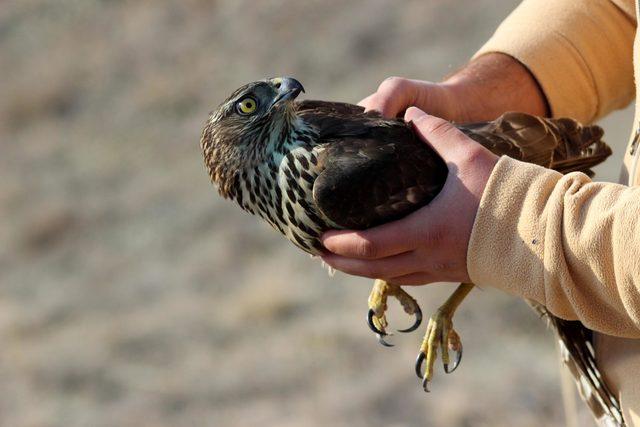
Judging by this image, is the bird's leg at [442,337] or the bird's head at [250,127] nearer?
the bird's head at [250,127]

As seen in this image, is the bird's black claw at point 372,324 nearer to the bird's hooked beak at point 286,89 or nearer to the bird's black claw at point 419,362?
the bird's black claw at point 419,362

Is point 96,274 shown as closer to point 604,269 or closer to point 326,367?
point 326,367

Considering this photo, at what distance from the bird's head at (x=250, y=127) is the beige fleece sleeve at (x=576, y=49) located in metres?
0.82

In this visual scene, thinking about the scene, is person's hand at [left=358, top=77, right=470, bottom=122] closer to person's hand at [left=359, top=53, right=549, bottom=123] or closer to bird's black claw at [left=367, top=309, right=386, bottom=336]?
person's hand at [left=359, top=53, right=549, bottom=123]

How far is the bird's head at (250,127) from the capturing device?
3486 mm

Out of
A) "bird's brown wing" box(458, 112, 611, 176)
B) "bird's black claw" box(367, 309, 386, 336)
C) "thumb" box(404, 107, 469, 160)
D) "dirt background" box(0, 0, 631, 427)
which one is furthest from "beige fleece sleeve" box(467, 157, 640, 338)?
"dirt background" box(0, 0, 631, 427)

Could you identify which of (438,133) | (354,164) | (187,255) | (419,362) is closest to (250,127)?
(354,164)

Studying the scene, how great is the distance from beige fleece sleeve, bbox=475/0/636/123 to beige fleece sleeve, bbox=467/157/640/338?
1.00 meters

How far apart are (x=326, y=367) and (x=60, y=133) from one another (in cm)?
877

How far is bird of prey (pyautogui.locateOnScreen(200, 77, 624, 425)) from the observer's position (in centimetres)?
319

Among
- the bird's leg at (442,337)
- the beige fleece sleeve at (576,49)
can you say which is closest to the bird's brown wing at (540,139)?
the beige fleece sleeve at (576,49)

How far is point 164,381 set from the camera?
35.0 feet

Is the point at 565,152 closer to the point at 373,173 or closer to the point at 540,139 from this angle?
the point at 540,139

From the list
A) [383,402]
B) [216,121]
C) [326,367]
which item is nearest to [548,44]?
[216,121]
